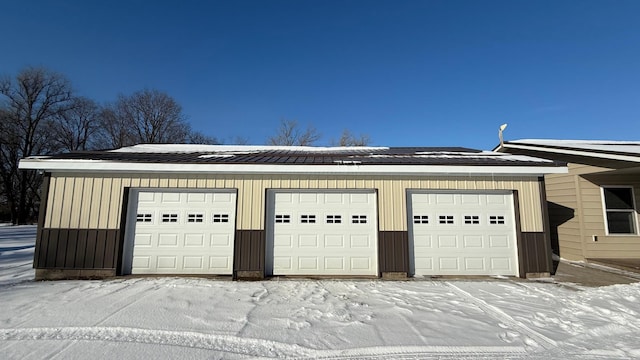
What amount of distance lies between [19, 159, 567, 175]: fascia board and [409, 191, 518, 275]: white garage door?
645 millimetres

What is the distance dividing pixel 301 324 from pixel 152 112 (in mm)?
29889

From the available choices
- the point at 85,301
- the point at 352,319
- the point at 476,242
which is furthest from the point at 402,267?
the point at 85,301

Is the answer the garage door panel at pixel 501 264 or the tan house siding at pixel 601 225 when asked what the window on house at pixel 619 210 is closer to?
the tan house siding at pixel 601 225

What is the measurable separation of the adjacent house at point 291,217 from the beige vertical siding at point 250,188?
24mm

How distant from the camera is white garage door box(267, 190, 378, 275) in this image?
6.24 meters

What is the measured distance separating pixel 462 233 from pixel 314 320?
4.46 meters

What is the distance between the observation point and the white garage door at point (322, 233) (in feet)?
20.5

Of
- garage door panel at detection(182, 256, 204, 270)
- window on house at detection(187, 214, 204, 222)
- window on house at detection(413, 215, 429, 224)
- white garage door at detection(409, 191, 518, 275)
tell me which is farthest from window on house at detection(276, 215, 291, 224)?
window on house at detection(413, 215, 429, 224)

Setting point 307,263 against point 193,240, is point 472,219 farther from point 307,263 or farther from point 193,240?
point 193,240

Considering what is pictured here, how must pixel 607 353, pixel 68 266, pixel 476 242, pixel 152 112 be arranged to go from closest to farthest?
pixel 607 353
pixel 68 266
pixel 476 242
pixel 152 112

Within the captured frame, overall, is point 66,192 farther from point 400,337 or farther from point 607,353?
point 607,353

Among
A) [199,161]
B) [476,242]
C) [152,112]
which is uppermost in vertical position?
[152,112]

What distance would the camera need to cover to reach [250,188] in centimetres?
637

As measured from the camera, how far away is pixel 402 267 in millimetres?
6152
